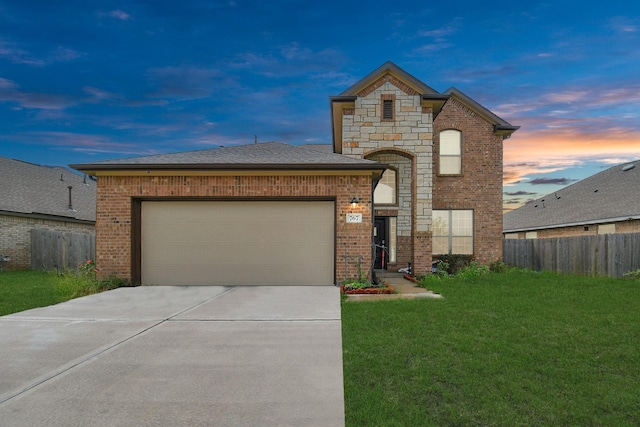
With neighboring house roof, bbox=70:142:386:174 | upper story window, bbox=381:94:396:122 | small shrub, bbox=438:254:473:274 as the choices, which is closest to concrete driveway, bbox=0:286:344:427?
neighboring house roof, bbox=70:142:386:174

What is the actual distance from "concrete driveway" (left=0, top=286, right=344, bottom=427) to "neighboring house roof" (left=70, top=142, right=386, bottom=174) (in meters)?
4.22

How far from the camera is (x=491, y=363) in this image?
509 cm

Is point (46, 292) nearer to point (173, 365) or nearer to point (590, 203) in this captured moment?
point (173, 365)

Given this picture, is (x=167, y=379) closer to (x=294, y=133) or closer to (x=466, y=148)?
(x=466, y=148)

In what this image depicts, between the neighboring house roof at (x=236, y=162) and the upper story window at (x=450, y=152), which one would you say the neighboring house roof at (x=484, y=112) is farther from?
the neighboring house roof at (x=236, y=162)

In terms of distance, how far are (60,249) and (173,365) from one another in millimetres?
17097

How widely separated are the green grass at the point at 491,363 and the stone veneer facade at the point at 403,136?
6.08 metres

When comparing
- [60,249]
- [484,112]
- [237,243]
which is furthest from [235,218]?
[484,112]

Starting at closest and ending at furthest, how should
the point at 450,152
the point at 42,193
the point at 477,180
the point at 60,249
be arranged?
1. the point at 477,180
2. the point at 450,152
3. the point at 60,249
4. the point at 42,193

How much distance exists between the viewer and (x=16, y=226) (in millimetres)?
20469

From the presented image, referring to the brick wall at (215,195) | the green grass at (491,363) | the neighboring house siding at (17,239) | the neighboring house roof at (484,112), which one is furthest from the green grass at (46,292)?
the neighboring house roof at (484,112)

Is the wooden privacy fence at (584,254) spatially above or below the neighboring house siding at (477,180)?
below

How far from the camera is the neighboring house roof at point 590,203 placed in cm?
1966

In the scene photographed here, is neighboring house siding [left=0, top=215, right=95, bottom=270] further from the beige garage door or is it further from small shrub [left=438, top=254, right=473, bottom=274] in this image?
small shrub [left=438, top=254, right=473, bottom=274]
